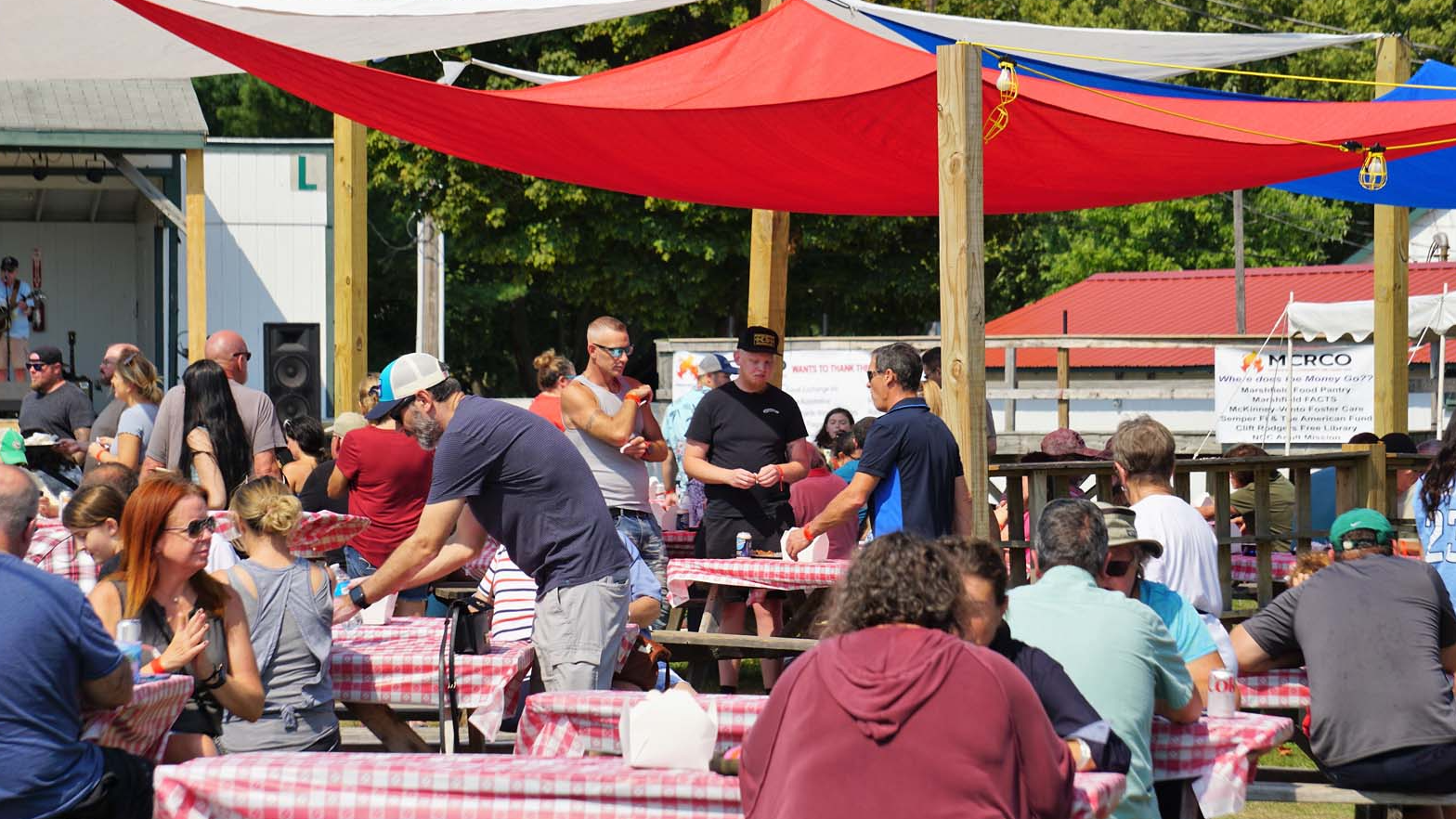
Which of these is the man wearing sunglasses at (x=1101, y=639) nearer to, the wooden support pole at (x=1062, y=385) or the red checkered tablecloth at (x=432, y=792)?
the red checkered tablecloth at (x=432, y=792)

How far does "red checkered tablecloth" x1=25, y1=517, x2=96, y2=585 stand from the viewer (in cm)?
536

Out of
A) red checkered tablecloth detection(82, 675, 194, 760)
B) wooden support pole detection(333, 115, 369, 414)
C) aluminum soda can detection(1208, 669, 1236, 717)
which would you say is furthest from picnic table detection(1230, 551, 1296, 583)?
red checkered tablecloth detection(82, 675, 194, 760)

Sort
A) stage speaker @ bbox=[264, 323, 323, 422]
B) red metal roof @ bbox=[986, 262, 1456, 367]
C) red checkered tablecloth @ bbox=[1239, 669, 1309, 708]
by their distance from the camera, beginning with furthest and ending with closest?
1. red metal roof @ bbox=[986, 262, 1456, 367]
2. stage speaker @ bbox=[264, 323, 323, 422]
3. red checkered tablecloth @ bbox=[1239, 669, 1309, 708]

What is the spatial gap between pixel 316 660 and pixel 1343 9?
34.6 meters

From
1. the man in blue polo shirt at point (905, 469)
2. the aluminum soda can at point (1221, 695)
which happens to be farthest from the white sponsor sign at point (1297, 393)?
the aluminum soda can at point (1221, 695)

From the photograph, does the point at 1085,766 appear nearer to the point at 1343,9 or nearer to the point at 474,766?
the point at 474,766

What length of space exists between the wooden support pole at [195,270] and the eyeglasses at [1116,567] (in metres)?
7.49

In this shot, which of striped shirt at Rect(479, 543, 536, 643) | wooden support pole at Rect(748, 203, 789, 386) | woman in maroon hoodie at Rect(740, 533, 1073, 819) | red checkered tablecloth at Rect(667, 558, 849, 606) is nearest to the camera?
woman in maroon hoodie at Rect(740, 533, 1073, 819)

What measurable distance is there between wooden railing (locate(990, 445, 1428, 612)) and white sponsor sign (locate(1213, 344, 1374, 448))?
9.36ft

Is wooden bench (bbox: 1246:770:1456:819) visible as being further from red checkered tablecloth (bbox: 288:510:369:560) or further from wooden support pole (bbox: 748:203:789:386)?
wooden support pole (bbox: 748:203:789:386)

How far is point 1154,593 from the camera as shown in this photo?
4238 millimetres

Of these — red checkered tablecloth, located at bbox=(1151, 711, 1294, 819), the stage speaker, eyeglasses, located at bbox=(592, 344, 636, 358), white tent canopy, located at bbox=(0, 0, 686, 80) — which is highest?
white tent canopy, located at bbox=(0, 0, 686, 80)

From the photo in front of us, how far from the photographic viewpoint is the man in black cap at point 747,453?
6672mm

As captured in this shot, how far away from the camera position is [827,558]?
6.41 metres
